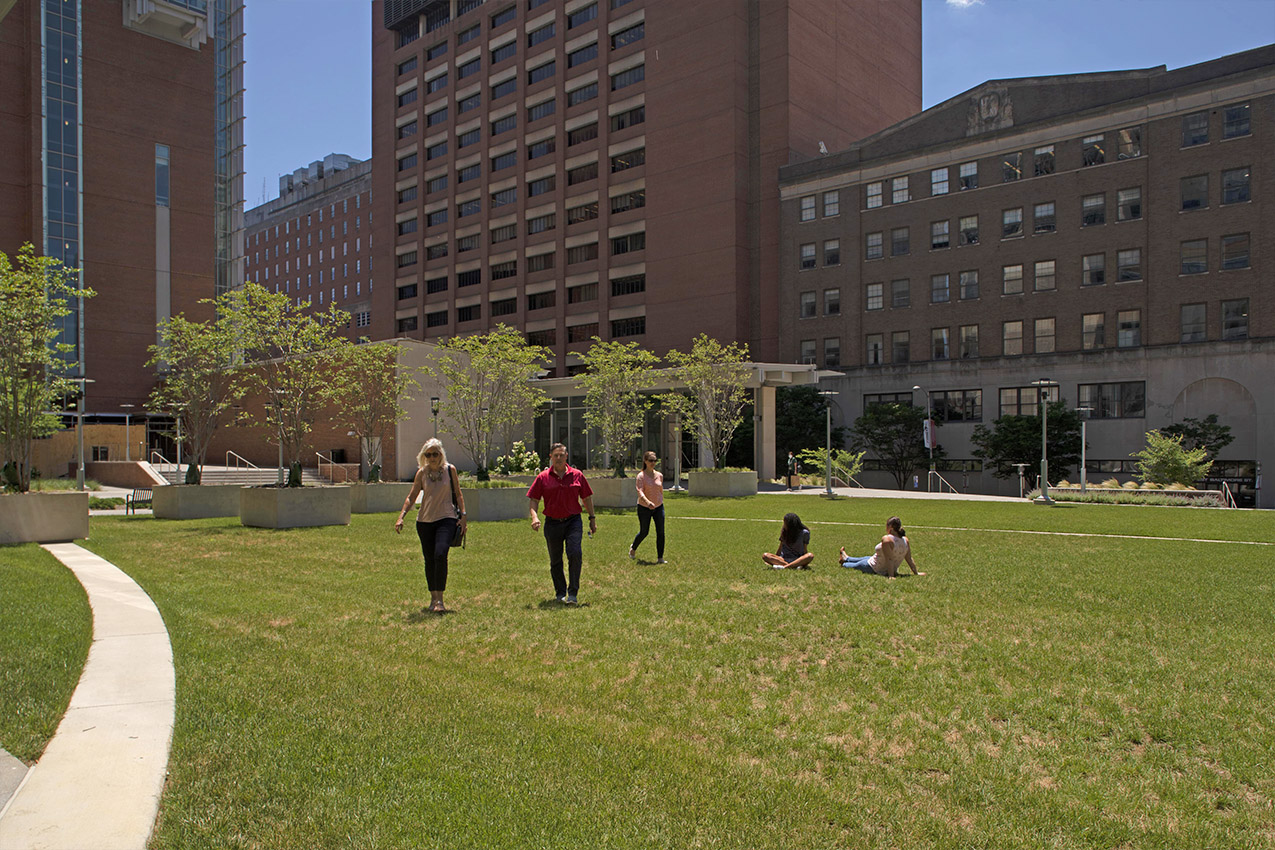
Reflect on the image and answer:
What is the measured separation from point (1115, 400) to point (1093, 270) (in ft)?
24.5

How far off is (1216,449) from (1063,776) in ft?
151

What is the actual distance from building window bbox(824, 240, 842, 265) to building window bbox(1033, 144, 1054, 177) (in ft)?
40.6

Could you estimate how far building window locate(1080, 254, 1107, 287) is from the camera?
156 feet

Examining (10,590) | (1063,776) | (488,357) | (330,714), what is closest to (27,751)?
(330,714)

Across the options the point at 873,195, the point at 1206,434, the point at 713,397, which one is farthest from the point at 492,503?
the point at 873,195

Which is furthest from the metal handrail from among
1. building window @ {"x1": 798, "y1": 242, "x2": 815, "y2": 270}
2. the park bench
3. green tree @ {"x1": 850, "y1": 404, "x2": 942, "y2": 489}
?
building window @ {"x1": 798, "y1": 242, "x2": 815, "y2": 270}

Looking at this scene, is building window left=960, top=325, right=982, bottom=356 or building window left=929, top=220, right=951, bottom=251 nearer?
building window left=960, top=325, right=982, bottom=356

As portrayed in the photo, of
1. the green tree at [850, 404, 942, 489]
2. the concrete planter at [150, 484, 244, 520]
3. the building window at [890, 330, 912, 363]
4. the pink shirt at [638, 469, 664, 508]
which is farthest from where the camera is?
the building window at [890, 330, 912, 363]

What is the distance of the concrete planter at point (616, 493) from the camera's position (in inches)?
1071

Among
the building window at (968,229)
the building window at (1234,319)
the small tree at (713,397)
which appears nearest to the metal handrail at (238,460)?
the small tree at (713,397)

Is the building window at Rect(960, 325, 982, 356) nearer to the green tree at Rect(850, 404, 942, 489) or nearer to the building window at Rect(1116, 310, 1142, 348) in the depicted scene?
the green tree at Rect(850, 404, 942, 489)

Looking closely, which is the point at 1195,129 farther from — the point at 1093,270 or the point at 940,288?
the point at 940,288

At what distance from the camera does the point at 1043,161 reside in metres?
49.6

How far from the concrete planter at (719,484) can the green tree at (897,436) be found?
842 inches
